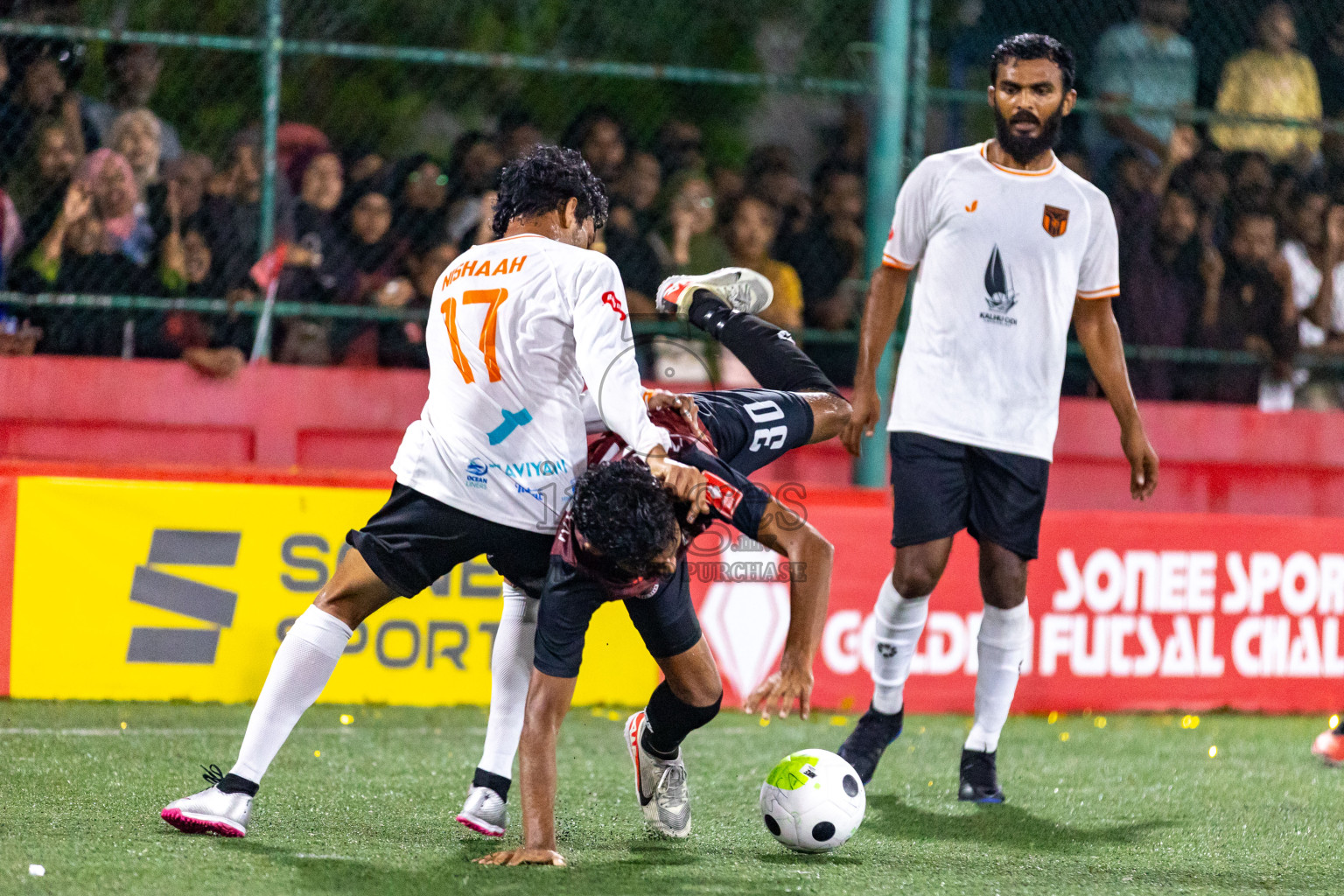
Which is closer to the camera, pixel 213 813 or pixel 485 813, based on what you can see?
pixel 213 813

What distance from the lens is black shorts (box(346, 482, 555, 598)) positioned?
3.89 meters

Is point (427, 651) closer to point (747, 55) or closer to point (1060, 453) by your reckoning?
point (1060, 453)

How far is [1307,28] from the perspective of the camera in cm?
829

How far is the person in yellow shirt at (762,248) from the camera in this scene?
7.36 metres

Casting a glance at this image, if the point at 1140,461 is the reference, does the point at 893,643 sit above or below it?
below

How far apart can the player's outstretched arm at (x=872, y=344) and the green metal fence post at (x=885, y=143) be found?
184 centimetres

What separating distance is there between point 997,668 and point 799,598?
1.51 metres

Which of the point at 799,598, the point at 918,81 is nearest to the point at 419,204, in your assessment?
the point at 918,81

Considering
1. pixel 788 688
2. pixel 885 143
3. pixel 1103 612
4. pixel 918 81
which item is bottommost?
pixel 1103 612

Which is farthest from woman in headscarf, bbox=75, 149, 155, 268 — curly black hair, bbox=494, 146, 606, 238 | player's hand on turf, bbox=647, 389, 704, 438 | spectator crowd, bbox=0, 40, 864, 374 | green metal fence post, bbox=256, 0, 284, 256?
player's hand on turf, bbox=647, 389, 704, 438

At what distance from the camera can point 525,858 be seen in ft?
12.1

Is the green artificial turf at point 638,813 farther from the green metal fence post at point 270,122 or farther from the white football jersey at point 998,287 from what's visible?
the green metal fence post at point 270,122

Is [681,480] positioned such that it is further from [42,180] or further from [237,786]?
[42,180]

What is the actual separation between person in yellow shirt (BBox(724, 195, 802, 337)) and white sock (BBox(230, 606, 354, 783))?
12.4ft
